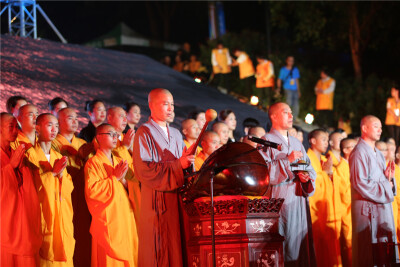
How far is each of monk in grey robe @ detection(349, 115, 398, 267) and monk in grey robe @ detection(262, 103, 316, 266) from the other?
0.90 meters

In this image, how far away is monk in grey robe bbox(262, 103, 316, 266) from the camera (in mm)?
6688

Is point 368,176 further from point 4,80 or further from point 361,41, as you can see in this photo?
point 361,41

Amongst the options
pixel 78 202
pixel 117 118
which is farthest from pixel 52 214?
pixel 117 118

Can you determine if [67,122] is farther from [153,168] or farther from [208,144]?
[153,168]

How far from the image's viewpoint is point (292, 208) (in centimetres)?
678

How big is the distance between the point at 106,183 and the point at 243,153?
2.43 metres

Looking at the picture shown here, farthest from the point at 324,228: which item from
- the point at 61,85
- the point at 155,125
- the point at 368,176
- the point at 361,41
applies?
the point at 361,41

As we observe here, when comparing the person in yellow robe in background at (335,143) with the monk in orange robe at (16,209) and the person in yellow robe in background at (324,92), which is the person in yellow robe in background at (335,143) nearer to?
the monk in orange robe at (16,209)

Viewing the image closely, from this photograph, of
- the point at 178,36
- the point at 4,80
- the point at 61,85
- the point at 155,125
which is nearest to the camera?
the point at 155,125

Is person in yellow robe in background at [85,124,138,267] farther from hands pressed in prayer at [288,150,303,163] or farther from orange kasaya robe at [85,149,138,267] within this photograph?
hands pressed in prayer at [288,150,303,163]

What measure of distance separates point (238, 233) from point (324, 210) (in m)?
4.21

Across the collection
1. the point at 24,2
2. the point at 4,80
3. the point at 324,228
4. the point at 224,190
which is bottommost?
the point at 324,228

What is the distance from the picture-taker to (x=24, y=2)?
1452cm

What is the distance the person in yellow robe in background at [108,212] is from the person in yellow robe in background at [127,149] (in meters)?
0.23
